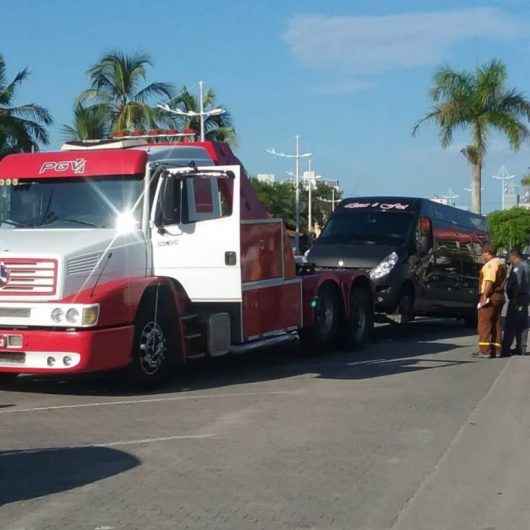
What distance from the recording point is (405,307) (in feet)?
58.6

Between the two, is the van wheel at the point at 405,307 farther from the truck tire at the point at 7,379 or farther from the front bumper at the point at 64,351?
the front bumper at the point at 64,351

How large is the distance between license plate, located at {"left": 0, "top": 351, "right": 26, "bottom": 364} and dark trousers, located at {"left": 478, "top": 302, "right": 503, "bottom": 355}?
729 cm

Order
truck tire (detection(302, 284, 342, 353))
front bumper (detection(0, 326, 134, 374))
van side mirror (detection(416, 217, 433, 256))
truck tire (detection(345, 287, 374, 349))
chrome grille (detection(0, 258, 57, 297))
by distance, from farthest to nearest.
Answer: van side mirror (detection(416, 217, 433, 256)) → truck tire (detection(345, 287, 374, 349)) → truck tire (detection(302, 284, 342, 353)) → chrome grille (detection(0, 258, 57, 297)) → front bumper (detection(0, 326, 134, 374))

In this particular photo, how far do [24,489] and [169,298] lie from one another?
4818 mm

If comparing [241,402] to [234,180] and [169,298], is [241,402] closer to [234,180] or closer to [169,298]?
[169,298]

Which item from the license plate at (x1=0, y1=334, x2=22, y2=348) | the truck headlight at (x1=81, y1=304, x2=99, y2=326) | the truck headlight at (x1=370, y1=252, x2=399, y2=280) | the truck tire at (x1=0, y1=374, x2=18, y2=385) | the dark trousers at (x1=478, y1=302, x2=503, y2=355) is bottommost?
the truck tire at (x1=0, y1=374, x2=18, y2=385)

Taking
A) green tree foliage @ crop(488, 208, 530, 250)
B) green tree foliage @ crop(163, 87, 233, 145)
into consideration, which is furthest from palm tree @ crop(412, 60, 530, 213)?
green tree foliage @ crop(488, 208, 530, 250)

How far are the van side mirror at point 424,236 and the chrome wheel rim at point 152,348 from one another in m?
7.84

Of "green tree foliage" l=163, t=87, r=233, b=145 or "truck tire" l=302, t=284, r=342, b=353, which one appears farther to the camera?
"green tree foliage" l=163, t=87, r=233, b=145

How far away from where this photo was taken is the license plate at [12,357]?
10.3 metres

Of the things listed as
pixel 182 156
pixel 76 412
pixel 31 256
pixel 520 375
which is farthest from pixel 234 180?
pixel 520 375

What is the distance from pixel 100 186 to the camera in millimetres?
11375

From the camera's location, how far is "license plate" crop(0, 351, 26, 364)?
1033 centimetres

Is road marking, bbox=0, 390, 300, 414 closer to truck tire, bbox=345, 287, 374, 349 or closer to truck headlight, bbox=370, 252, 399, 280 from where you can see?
truck tire, bbox=345, 287, 374, 349
